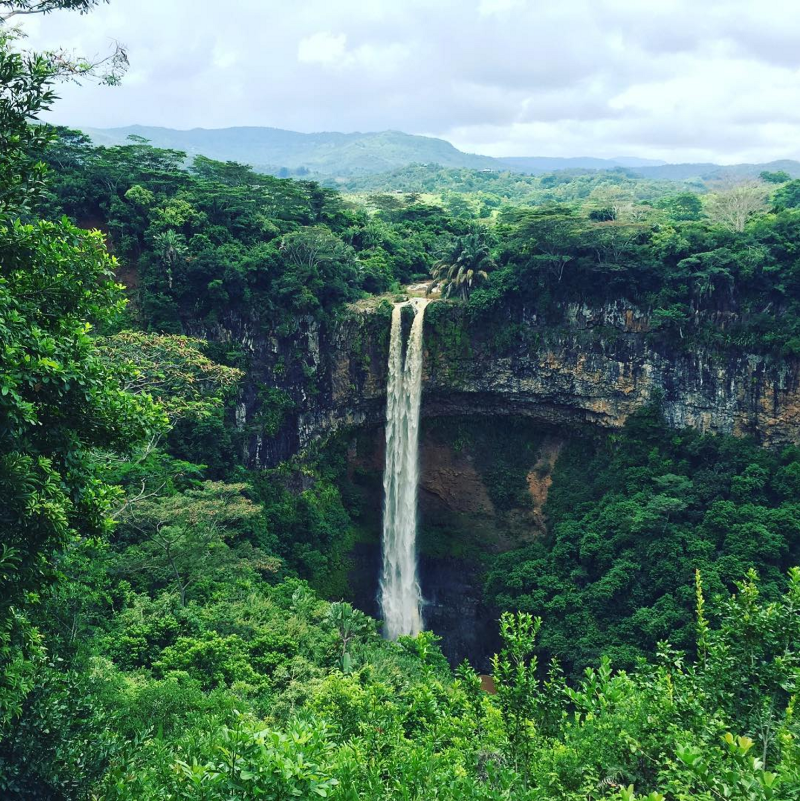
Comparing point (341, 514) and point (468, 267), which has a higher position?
point (468, 267)

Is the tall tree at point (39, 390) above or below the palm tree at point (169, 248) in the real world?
below

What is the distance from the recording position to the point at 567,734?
26.3ft

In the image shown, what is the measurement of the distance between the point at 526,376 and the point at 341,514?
27.1 ft

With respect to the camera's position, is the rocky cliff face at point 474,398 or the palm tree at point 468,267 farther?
the palm tree at point 468,267

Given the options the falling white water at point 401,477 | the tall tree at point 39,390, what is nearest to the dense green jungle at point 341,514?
the tall tree at point 39,390

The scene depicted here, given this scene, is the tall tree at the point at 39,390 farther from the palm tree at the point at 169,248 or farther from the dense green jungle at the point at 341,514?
the palm tree at the point at 169,248

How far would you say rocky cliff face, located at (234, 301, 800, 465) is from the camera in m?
23.6

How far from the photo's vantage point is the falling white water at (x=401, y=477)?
2606 cm

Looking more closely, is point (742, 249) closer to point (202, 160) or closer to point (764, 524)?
point (764, 524)

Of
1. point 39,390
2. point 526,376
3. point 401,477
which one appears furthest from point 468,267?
point 39,390

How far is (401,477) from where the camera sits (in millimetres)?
26328

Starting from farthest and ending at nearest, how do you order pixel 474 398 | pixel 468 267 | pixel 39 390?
pixel 474 398
pixel 468 267
pixel 39 390

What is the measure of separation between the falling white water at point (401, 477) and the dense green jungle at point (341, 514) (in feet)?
2.03

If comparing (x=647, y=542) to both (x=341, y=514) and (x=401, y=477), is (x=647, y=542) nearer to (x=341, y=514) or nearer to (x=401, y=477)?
(x=401, y=477)
